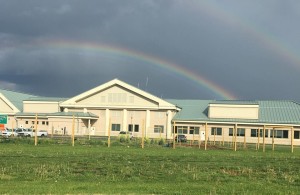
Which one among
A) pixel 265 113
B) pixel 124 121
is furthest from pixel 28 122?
pixel 265 113

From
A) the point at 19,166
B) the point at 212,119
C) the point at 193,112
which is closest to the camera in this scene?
the point at 19,166

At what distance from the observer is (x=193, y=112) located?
7794cm

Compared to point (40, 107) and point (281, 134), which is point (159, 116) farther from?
point (40, 107)

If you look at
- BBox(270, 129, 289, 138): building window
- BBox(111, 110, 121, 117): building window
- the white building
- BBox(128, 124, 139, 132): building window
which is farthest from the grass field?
BBox(111, 110, 121, 117): building window

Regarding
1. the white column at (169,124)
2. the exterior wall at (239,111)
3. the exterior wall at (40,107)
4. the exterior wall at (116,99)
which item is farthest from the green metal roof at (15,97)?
the exterior wall at (239,111)

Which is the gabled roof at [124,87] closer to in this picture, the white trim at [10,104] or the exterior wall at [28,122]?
the exterior wall at [28,122]

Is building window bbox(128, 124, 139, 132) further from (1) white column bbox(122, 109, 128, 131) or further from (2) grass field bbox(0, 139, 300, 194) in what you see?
(2) grass field bbox(0, 139, 300, 194)

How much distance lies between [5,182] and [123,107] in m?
62.4

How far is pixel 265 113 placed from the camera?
7425 cm

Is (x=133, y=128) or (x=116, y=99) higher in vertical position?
(x=116, y=99)

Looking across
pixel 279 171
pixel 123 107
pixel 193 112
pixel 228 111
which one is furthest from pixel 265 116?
pixel 279 171

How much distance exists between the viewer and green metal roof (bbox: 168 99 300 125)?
234 ft

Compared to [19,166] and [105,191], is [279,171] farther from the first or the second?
[19,166]

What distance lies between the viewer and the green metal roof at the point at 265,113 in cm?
7131
